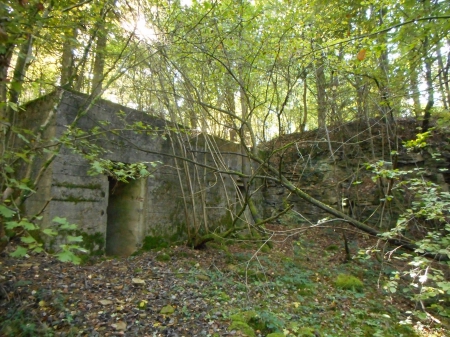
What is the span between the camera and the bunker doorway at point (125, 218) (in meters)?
4.82

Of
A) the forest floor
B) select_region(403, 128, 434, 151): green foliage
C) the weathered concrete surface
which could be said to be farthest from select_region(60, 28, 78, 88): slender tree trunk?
select_region(403, 128, 434, 151): green foliage

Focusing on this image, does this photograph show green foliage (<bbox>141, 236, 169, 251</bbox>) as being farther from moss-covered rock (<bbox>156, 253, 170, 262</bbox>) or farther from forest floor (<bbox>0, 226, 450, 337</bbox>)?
moss-covered rock (<bbox>156, 253, 170, 262</bbox>)

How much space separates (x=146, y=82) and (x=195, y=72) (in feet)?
3.03

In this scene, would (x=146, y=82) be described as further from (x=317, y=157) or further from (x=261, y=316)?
(x=317, y=157)

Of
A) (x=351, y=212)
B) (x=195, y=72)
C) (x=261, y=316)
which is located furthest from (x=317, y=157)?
(x=261, y=316)

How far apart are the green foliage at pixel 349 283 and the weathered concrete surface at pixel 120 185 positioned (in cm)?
206

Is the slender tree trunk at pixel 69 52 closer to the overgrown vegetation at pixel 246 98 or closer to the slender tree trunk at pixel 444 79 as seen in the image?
the overgrown vegetation at pixel 246 98

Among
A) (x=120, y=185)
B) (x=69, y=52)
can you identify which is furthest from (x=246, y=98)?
(x=69, y=52)

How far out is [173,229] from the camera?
5.32 m

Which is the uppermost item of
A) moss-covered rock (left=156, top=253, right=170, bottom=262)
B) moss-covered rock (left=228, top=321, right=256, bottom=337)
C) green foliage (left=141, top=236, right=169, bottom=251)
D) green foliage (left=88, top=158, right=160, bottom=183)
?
green foliage (left=88, top=158, right=160, bottom=183)

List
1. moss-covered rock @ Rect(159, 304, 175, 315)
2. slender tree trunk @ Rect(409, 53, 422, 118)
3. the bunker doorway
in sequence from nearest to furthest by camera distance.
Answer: moss-covered rock @ Rect(159, 304, 175, 315) → slender tree trunk @ Rect(409, 53, 422, 118) → the bunker doorway

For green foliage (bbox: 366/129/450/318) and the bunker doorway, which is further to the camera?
the bunker doorway

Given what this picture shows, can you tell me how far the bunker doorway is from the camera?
482 centimetres

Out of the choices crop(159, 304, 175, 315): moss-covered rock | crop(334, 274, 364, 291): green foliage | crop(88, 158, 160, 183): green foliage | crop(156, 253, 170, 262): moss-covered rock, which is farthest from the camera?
crop(334, 274, 364, 291): green foliage
